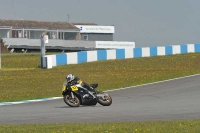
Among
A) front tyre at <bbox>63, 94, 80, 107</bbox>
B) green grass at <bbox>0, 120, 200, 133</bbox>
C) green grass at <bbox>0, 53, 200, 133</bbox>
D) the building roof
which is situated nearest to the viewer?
green grass at <bbox>0, 120, 200, 133</bbox>

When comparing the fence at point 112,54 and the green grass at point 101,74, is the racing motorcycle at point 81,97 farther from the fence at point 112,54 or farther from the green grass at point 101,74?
the fence at point 112,54

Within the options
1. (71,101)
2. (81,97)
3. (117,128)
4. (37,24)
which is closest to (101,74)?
(71,101)

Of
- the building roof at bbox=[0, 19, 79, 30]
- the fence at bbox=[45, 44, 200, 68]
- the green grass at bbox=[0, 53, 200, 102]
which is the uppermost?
the building roof at bbox=[0, 19, 79, 30]

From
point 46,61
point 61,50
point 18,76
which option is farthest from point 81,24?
point 18,76

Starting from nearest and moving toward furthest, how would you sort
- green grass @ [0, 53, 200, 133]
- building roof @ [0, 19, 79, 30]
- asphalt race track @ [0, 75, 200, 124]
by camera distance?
green grass @ [0, 53, 200, 133], asphalt race track @ [0, 75, 200, 124], building roof @ [0, 19, 79, 30]

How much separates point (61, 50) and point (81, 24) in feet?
73.3

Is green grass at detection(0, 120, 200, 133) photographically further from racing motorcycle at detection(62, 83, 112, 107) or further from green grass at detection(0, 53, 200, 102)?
green grass at detection(0, 53, 200, 102)

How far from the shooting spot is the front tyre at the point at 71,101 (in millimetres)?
17516

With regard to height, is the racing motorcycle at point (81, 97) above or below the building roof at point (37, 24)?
below

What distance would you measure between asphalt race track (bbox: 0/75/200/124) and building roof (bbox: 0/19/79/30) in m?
56.0

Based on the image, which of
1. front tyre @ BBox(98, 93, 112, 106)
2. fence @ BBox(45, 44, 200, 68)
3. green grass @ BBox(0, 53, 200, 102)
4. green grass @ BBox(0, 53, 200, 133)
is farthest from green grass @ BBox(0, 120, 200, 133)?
fence @ BBox(45, 44, 200, 68)

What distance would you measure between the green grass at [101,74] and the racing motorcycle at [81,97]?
5.09 m

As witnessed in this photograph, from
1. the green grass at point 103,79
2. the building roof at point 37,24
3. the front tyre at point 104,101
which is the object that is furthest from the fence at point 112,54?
the building roof at point 37,24

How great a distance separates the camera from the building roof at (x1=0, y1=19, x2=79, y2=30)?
77.1 metres
